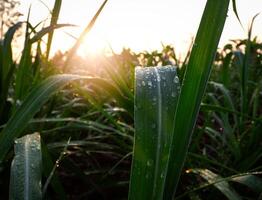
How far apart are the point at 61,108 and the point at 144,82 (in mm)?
946

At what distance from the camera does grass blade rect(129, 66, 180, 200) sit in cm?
45

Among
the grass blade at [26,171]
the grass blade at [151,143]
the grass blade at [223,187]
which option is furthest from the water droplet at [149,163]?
the grass blade at [223,187]

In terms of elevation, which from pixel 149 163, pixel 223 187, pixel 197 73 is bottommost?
pixel 223 187

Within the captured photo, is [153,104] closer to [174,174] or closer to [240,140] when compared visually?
[174,174]

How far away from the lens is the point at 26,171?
57 cm

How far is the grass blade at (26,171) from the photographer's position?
519 mm

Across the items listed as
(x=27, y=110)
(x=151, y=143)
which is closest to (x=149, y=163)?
(x=151, y=143)

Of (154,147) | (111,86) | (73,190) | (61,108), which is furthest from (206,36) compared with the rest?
(61,108)

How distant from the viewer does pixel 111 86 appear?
2.81ft

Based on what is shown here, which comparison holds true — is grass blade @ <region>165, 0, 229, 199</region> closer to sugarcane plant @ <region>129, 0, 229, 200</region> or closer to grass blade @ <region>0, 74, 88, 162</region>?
sugarcane plant @ <region>129, 0, 229, 200</region>

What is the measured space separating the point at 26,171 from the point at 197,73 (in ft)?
0.95

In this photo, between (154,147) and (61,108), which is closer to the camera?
(154,147)

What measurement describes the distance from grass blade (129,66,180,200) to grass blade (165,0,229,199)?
31mm

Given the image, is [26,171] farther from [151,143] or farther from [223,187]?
[223,187]
